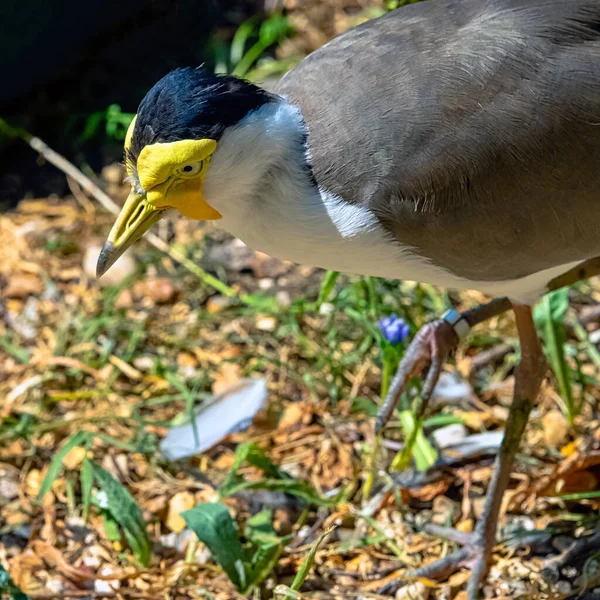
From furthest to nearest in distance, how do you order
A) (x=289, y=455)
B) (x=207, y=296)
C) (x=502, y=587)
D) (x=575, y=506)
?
1. (x=207, y=296)
2. (x=289, y=455)
3. (x=575, y=506)
4. (x=502, y=587)

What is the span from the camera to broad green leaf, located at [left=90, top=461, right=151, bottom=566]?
288 centimetres

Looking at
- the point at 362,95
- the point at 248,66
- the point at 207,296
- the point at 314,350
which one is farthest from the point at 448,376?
the point at 248,66

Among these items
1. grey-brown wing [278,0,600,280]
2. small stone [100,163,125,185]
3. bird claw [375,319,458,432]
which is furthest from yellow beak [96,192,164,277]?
small stone [100,163,125,185]

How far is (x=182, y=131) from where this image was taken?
7.57 ft

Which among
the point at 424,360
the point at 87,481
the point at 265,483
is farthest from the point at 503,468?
the point at 87,481

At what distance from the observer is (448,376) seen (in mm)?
3566

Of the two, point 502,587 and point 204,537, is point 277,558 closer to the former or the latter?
point 204,537

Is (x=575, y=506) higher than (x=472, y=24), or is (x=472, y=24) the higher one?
(x=472, y=24)

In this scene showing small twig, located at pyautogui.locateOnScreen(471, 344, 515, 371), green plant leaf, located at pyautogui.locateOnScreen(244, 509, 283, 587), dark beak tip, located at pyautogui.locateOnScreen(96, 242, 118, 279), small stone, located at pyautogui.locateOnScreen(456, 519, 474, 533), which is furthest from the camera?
Result: small twig, located at pyautogui.locateOnScreen(471, 344, 515, 371)

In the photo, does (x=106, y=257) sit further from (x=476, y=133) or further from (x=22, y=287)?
(x=22, y=287)

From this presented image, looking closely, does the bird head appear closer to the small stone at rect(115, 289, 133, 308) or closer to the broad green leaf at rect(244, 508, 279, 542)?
the broad green leaf at rect(244, 508, 279, 542)

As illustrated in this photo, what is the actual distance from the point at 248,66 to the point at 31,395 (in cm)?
222

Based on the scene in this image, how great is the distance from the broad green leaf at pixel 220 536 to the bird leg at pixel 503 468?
1.80 ft

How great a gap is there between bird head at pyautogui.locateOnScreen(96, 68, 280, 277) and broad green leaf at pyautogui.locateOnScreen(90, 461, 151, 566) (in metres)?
0.93
